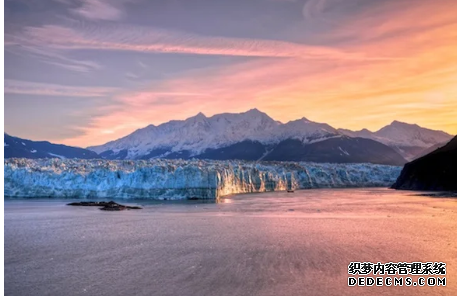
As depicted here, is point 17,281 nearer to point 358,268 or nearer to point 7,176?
point 358,268

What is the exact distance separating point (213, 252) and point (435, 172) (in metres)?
60.8

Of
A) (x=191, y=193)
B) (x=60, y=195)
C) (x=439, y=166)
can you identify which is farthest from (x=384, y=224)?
(x=439, y=166)

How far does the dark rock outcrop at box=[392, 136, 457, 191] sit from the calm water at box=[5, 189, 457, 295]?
36.4 meters

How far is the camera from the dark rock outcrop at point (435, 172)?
215 feet

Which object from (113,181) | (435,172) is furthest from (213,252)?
(435,172)

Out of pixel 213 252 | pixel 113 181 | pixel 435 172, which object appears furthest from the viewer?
pixel 435 172

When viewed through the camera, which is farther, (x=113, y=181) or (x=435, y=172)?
(x=435, y=172)

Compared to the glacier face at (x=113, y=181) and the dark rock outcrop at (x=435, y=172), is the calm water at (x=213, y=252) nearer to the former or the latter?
the glacier face at (x=113, y=181)

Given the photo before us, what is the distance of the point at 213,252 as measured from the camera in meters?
19.0

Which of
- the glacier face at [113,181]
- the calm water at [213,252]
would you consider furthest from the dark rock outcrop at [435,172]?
the calm water at [213,252]

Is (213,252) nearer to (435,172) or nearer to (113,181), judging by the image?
(113,181)

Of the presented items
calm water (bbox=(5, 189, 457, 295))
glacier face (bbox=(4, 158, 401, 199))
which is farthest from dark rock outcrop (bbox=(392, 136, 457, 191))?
calm water (bbox=(5, 189, 457, 295))

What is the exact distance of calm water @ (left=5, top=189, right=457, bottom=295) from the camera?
45.3ft

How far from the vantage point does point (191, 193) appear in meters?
54.1
